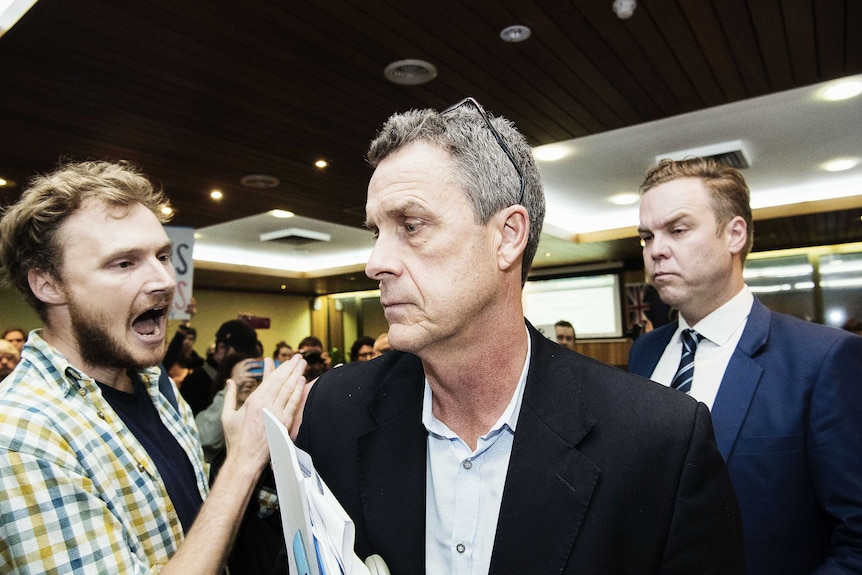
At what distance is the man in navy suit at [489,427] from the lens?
0.95 m

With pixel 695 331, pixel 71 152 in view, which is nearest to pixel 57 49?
pixel 71 152

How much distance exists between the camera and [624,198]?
24.4 feet

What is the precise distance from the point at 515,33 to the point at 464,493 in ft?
8.28

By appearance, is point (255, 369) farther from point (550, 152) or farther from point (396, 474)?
point (550, 152)

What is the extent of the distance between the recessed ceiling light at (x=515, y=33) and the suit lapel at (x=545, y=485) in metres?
2.32

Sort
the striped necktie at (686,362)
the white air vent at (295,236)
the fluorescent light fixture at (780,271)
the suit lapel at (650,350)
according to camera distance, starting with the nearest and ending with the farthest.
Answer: the striped necktie at (686,362) → the suit lapel at (650,350) → the white air vent at (295,236) → the fluorescent light fixture at (780,271)

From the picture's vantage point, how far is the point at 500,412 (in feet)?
3.64

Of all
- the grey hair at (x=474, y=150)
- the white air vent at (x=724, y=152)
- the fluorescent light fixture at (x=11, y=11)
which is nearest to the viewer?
the grey hair at (x=474, y=150)

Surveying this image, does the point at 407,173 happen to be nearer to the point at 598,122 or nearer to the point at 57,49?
the point at 57,49

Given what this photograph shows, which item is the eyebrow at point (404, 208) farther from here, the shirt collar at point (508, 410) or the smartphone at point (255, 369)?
the smartphone at point (255, 369)

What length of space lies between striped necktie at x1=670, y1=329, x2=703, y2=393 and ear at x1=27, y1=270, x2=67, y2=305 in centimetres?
170

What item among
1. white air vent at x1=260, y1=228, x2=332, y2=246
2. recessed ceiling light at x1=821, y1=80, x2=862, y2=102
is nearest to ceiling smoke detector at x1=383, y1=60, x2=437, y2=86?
recessed ceiling light at x1=821, y1=80, x2=862, y2=102

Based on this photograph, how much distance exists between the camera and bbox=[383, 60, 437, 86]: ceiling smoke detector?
319cm

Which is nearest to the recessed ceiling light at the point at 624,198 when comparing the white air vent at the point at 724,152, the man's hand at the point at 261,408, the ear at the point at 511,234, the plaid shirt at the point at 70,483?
the white air vent at the point at 724,152
